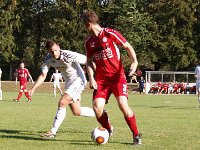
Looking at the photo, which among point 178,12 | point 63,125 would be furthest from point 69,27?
point 63,125

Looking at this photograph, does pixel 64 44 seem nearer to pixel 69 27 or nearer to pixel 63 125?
pixel 69 27

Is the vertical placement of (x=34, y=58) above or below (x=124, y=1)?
below

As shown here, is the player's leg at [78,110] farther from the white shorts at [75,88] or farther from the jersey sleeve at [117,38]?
the jersey sleeve at [117,38]

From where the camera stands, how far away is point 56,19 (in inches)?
2388

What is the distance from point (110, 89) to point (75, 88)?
149 cm

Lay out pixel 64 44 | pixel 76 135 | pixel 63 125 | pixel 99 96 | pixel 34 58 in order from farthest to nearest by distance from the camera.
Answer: pixel 34 58, pixel 64 44, pixel 63 125, pixel 76 135, pixel 99 96

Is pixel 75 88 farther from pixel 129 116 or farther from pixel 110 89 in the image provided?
pixel 129 116

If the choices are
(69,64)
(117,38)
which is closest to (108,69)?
(117,38)

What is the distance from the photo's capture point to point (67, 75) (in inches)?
419

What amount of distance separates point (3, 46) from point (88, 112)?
5027 cm

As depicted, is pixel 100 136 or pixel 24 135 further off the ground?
pixel 100 136

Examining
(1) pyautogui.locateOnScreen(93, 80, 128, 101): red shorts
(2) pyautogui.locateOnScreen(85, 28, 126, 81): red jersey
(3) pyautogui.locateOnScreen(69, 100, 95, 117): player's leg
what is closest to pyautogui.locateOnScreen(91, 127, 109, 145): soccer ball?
(1) pyautogui.locateOnScreen(93, 80, 128, 101): red shorts

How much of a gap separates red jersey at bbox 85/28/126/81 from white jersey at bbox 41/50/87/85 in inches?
47.4

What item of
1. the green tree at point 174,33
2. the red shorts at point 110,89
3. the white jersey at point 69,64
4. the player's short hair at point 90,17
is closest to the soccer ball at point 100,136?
the red shorts at point 110,89
